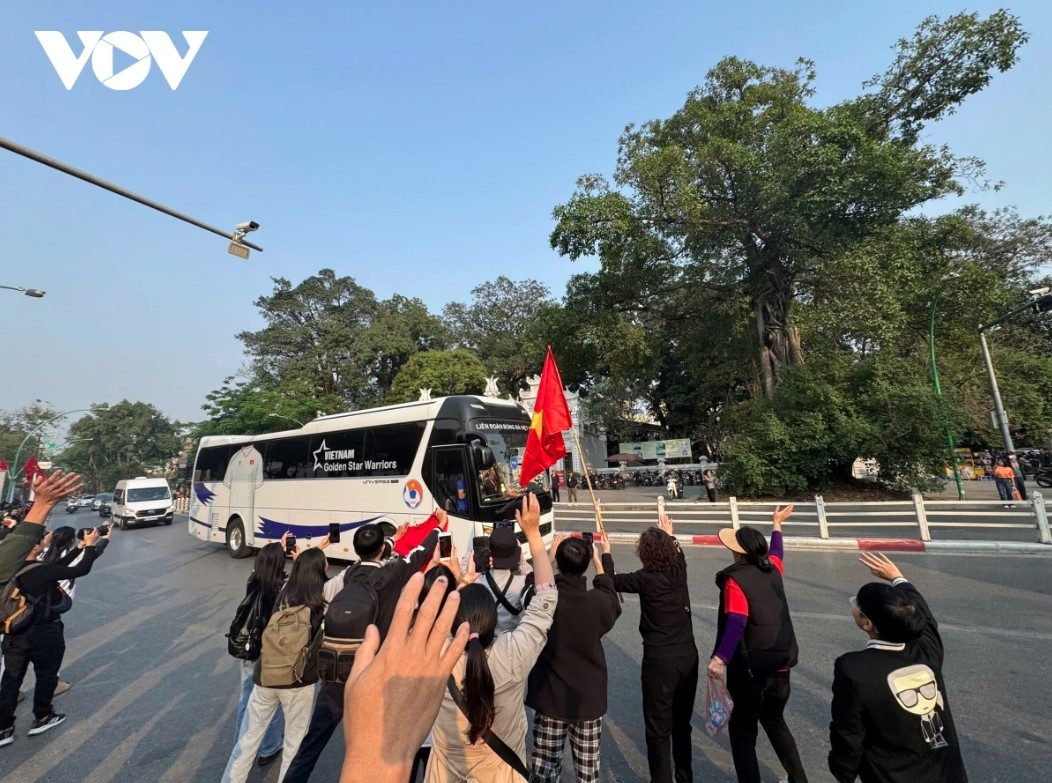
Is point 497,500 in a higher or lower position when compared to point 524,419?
lower

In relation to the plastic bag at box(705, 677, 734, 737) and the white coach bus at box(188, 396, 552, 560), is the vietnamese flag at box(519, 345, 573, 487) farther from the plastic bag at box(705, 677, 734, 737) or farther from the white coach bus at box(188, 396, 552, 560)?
the white coach bus at box(188, 396, 552, 560)

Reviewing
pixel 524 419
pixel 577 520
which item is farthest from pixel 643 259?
pixel 524 419

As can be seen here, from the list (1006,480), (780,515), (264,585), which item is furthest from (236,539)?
(1006,480)

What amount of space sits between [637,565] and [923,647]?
807cm

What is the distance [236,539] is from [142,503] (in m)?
15.5

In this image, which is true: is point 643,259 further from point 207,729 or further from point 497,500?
point 207,729

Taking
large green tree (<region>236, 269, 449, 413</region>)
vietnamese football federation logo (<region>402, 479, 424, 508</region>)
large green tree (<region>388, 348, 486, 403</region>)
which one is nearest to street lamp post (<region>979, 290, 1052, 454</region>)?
vietnamese football federation logo (<region>402, 479, 424, 508</region>)

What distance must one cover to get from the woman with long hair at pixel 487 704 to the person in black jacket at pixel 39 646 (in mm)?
3866

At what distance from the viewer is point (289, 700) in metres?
3.21

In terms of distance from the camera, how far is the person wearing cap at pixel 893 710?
198cm

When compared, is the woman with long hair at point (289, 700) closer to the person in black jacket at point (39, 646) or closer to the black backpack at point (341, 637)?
the black backpack at point (341, 637)

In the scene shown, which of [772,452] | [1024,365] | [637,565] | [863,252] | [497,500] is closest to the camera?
[497,500]

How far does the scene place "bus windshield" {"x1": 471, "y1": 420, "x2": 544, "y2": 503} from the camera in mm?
9164

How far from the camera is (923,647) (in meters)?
2.22
